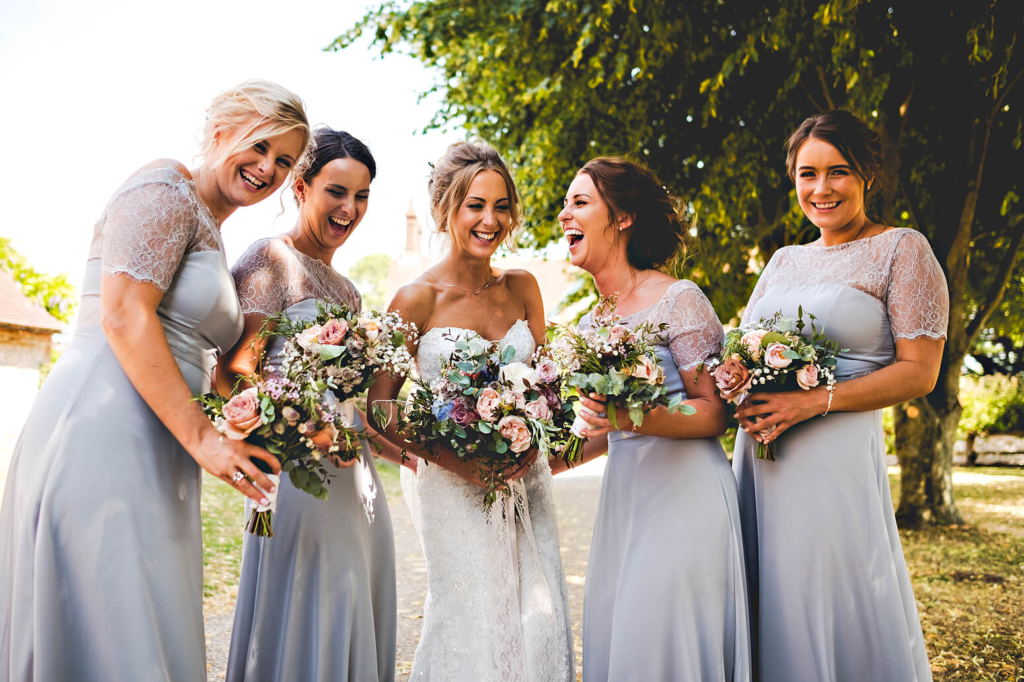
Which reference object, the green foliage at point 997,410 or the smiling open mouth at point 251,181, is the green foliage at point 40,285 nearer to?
the smiling open mouth at point 251,181

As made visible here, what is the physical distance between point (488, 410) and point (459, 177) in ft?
4.73

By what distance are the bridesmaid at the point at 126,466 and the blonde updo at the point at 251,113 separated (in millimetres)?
240

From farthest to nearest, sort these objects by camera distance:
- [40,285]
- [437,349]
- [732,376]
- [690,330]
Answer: [40,285] → [437,349] → [690,330] → [732,376]

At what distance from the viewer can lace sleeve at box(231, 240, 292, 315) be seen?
3.37 m

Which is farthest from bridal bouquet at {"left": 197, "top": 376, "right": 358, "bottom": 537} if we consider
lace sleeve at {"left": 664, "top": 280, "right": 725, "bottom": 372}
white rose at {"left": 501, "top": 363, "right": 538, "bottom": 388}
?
lace sleeve at {"left": 664, "top": 280, "right": 725, "bottom": 372}

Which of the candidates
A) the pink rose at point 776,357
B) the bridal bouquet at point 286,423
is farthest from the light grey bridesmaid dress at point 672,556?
the bridal bouquet at point 286,423

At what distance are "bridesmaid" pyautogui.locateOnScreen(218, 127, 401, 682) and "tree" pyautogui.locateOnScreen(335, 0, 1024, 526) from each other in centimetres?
630

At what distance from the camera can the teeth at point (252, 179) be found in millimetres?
3004

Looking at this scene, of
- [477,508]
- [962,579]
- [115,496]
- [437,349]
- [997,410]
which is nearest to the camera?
[115,496]

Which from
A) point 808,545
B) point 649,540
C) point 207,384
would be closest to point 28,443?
point 207,384

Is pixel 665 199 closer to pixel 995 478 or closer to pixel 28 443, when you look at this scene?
pixel 28 443

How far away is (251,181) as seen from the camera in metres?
Answer: 3.02

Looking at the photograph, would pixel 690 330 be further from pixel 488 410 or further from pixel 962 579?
pixel 962 579

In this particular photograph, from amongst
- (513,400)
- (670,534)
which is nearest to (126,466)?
(513,400)
